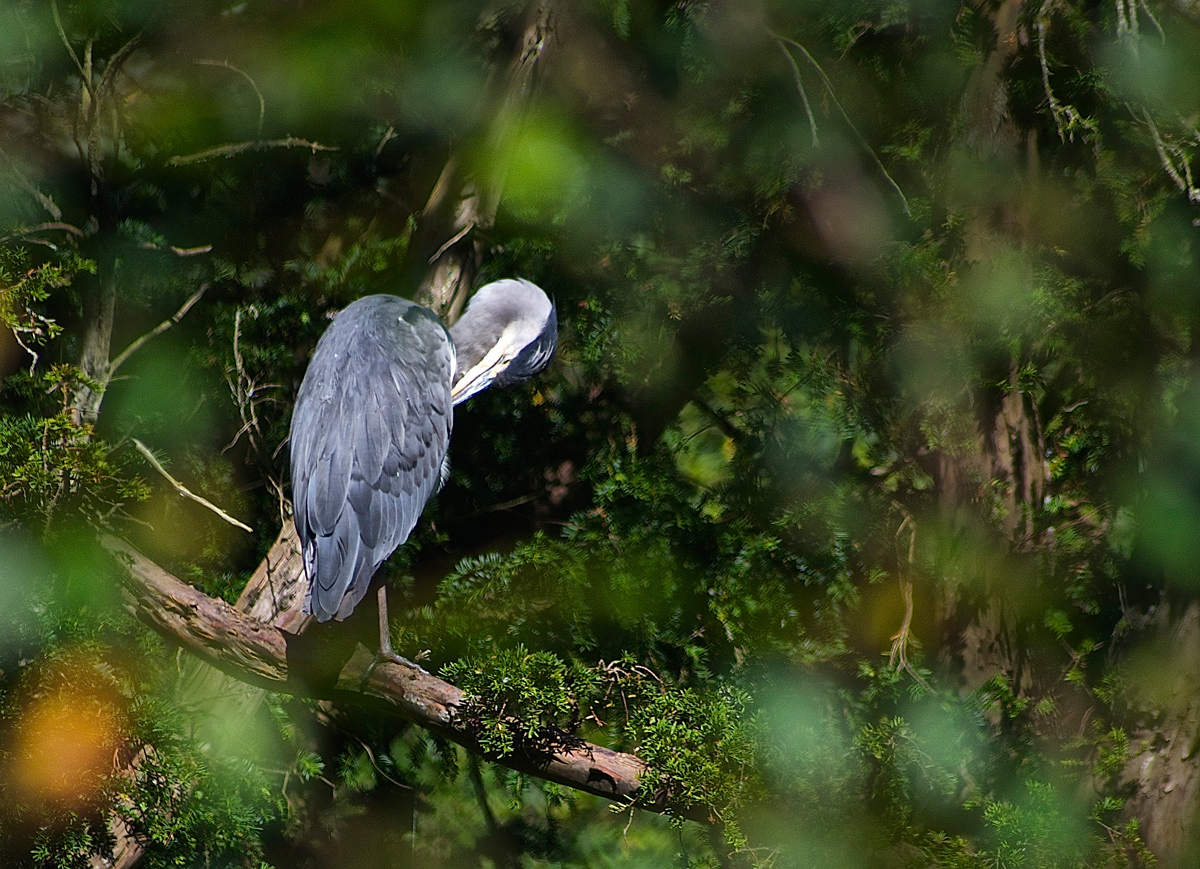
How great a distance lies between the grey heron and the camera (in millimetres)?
1622

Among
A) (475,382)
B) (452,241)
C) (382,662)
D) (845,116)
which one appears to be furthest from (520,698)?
(845,116)

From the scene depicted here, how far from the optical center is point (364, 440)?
5.69 feet

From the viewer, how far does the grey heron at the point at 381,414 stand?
1622 millimetres

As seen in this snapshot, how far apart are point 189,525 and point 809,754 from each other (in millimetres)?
1380

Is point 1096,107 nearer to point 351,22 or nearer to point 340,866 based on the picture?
point 351,22

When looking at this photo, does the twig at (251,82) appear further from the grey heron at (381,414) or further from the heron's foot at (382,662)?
the heron's foot at (382,662)

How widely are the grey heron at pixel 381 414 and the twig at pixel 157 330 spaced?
15.2 inches

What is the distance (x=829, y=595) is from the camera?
1.76 metres

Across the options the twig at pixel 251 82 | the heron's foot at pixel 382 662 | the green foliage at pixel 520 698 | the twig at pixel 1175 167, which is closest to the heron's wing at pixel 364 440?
the heron's foot at pixel 382 662

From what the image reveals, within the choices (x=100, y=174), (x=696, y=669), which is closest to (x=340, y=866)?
(x=696, y=669)

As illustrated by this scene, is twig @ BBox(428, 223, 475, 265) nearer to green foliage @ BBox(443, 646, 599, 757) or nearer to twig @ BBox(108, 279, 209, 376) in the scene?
twig @ BBox(108, 279, 209, 376)

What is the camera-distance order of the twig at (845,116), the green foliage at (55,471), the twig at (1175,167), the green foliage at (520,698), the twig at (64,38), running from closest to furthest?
the green foliage at (520,698)
the green foliage at (55,471)
the twig at (1175,167)
the twig at (845,116)
the twig at (64,38)

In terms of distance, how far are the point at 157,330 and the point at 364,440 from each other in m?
0.60

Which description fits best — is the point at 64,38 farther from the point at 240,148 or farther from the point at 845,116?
the point at 845,116
